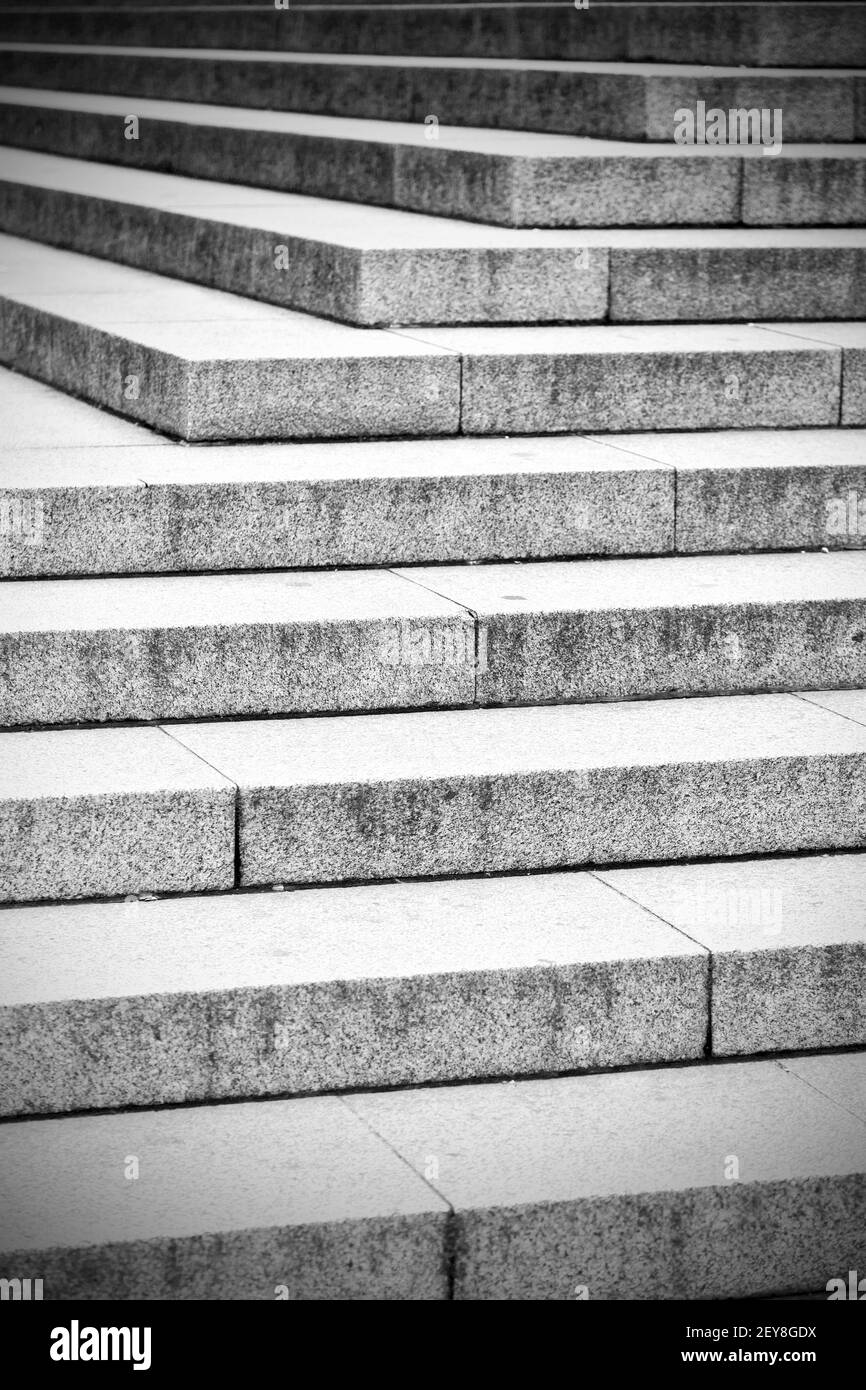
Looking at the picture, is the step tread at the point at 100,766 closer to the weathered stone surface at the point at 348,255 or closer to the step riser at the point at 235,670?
the step riser at the point at 235,670

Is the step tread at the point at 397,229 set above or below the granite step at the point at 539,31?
below

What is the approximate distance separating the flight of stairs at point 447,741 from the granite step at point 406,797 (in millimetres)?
12

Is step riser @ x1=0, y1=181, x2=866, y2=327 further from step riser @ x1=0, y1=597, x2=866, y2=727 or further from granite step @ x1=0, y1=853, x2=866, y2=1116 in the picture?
granite step @ x1=0, y1=853, x2=866, y2=1116

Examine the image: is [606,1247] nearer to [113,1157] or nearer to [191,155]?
[113,1157]

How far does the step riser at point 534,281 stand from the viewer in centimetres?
671

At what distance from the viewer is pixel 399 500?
5516 millimetres

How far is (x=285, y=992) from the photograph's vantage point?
3975 millimetres

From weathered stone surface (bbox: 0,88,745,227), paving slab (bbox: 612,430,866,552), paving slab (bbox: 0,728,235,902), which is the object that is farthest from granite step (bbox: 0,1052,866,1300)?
weathered stone surface (bbox: 0,88,745,227)

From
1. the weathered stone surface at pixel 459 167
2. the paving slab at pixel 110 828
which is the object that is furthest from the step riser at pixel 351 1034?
the weathered stone surface at pixel 459 167

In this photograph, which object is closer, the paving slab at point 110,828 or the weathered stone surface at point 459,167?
the paving slab at point 110,828

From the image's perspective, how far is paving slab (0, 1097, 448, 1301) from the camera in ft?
11.5

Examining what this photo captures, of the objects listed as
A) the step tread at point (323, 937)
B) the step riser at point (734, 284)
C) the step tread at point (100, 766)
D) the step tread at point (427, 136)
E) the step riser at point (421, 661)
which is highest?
the step tread at point (427, 136)

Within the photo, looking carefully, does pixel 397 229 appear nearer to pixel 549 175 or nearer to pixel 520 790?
pixel 549 175
